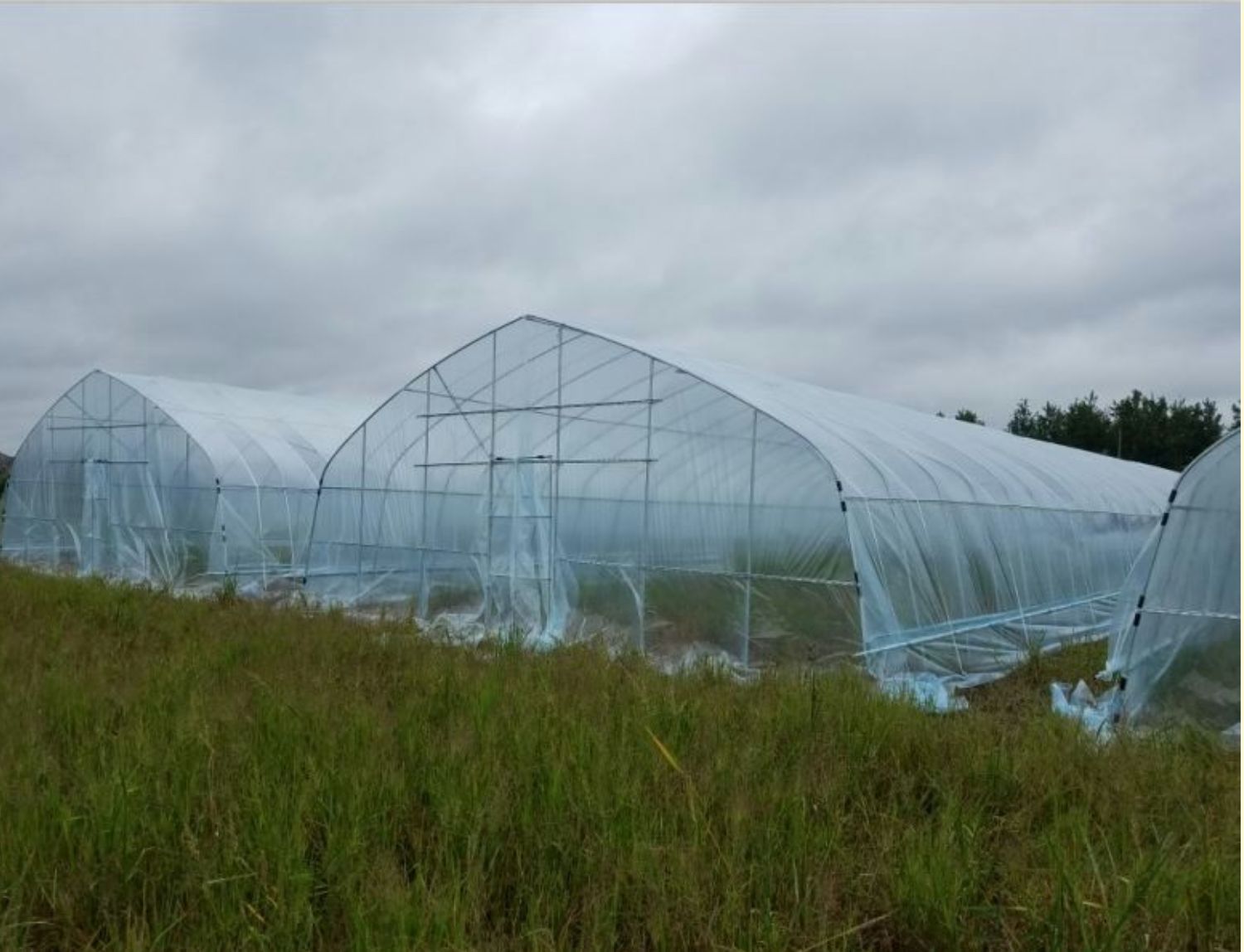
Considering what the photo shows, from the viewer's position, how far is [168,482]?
682 inches

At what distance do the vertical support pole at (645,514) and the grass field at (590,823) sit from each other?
4449mm

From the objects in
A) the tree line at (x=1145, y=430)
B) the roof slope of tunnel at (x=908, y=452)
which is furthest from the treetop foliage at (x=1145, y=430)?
the roof slope of tunnel at (x=908, y=452)

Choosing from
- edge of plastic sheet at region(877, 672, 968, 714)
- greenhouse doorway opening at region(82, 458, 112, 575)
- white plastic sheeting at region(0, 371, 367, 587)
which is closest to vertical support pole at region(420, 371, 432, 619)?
white plastic sheeting at region(0, 371, 367, 587)

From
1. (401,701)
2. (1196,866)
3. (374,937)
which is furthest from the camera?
(401,701)

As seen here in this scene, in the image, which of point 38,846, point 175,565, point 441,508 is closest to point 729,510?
point 441,508

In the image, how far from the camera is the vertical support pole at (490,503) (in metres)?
12.7

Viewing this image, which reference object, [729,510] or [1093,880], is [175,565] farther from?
[1093,880]

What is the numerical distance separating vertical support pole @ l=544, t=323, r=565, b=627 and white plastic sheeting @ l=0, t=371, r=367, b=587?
211 inches

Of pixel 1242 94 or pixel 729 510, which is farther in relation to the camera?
pixel 729 510

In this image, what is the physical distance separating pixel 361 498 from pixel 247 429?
4906mm

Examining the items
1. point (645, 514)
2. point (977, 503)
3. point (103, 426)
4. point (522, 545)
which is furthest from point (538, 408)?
point (103, 426)

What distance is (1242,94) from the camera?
111 inches

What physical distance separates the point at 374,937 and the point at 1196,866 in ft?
10.1

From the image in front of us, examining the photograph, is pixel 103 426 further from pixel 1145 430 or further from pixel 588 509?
pixel 1145 430
